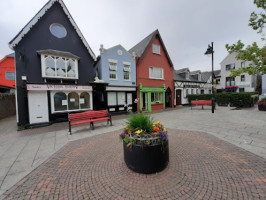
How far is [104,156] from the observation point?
12.4 ft

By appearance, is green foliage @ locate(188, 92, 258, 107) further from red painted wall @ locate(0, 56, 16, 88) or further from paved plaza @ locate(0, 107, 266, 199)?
red painted wall @ locate(0, 56, 16, 88)

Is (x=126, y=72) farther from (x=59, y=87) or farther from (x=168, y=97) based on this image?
(x=168, y=97)

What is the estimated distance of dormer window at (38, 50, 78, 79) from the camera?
841cm

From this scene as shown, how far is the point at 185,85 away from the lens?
18.8 meters

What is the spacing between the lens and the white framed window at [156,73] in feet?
47.8

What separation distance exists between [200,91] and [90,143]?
73.7 feet

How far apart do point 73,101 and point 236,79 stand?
3430 cm

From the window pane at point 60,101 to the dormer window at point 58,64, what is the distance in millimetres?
1430

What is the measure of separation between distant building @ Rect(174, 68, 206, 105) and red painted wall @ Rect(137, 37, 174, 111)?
1.44m

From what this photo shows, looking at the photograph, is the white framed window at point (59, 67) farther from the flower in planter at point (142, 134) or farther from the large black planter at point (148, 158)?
the large black planter at point (148, 158)

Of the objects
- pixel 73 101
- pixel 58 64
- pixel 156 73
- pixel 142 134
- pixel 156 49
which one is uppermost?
pixel 156 49

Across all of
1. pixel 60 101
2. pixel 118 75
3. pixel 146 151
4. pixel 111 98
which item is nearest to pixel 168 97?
pixel 118 75

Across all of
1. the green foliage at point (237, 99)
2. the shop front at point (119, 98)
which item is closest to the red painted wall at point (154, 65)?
the shop front at point (119, 98)

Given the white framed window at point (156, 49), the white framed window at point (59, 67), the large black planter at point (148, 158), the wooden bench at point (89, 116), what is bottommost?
the large black planter at point (148, 158)
